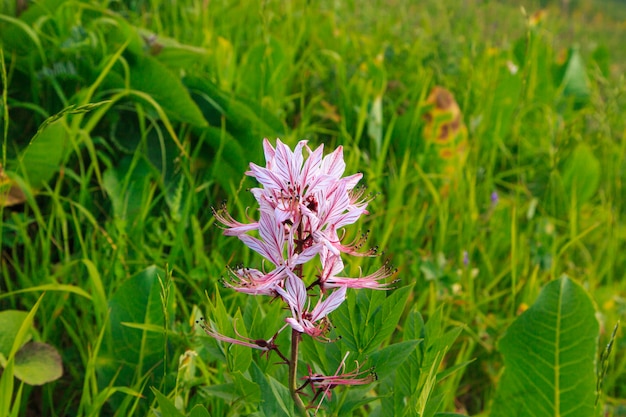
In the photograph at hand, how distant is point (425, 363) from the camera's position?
4.28ft

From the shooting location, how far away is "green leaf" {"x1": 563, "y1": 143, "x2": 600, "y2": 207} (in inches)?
118

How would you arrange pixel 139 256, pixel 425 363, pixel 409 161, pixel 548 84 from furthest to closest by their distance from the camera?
pixel 548 84 → pixel 409 161 → pixel 139 256 → pixel 425 363

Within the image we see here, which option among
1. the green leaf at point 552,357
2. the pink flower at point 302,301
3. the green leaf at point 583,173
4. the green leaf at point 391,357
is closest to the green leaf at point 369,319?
the green leaf at point 391,357

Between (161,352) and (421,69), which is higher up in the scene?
(421,69)

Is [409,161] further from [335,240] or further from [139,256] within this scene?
[335,240]

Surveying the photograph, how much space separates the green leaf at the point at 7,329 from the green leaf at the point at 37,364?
3 centimetres

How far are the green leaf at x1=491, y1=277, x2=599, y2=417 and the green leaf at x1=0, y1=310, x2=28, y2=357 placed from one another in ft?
3.91

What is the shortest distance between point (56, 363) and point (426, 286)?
116cm

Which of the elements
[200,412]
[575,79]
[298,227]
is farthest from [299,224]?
[575,79]

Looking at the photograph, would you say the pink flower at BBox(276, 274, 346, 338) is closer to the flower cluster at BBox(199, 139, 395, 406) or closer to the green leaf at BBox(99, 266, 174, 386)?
the flower cluster at BBox(199, 139, 395, 406)

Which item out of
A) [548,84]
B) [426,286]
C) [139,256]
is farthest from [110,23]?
[548,84]

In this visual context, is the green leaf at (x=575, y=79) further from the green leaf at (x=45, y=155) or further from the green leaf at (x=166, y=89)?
the green leaf at (x=45, y=155)

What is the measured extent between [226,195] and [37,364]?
97cm

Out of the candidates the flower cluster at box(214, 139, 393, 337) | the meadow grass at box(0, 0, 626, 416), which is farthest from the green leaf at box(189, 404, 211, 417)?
the flower cluster at box(214, 139, 393, 337)
